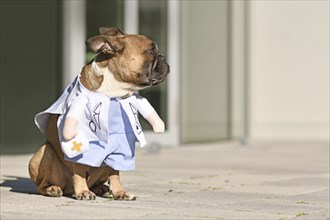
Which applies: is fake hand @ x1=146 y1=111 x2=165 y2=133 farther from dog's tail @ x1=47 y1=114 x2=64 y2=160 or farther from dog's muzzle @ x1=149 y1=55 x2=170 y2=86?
dog's tail @ x1=47 y1=114 x2=64 y2=160

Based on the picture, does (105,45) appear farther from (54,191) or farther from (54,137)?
(54,191)

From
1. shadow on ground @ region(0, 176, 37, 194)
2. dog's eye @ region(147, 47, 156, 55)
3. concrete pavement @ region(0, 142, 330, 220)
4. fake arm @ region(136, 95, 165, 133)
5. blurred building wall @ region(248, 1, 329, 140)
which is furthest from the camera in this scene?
blurred building wall @ region(248, 1, 329, 140)

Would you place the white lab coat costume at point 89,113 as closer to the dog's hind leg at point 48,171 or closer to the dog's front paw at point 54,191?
the dog's hind leg at point 48,171

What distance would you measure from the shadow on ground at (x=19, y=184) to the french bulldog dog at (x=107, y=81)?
17.8 inches

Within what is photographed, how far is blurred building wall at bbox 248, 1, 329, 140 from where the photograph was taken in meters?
14.4

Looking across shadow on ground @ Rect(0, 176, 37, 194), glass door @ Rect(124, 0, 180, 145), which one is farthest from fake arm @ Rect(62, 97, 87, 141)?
glass door @ Rect(124, 0, 180, 145)

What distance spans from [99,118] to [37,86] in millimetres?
5606

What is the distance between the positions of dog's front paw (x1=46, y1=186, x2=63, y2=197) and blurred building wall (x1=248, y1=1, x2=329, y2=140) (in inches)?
363

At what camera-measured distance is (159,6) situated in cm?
1224

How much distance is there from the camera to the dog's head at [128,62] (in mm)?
5164

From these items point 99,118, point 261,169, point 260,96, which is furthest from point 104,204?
point 260,96

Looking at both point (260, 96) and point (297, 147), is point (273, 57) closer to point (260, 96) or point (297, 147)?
point (260, 96)

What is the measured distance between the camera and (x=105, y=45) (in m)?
5.19

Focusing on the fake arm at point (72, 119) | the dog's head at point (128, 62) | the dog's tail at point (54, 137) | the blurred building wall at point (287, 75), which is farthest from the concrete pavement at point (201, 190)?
the blurred building wall at point (287, 75)
